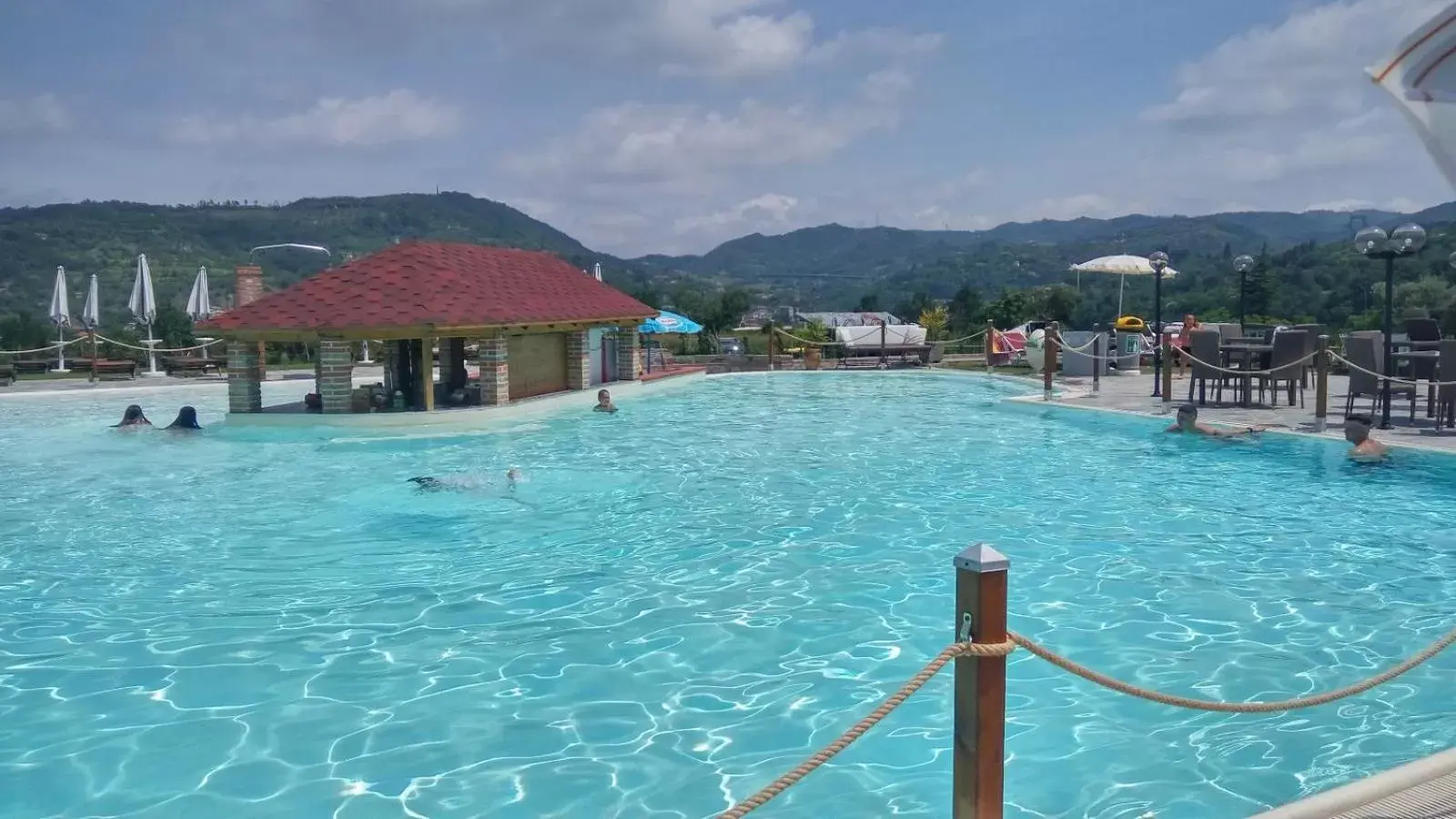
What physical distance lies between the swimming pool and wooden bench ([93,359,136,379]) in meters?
12.9

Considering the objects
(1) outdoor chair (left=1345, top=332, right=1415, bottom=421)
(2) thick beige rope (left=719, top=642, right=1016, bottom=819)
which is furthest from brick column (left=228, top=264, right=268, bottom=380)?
(2) thick beige rope (left=719, top=642, right=1016, bottom=819)

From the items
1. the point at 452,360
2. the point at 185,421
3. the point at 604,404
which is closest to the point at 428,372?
the point at 452,360

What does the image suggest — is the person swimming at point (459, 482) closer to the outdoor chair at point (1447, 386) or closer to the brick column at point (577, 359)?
the brick column at point (577, 359)

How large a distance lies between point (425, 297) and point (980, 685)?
16.8 meters

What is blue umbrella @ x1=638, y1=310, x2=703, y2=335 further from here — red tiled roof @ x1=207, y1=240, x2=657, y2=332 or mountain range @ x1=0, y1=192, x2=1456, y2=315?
mountain range @ x1=0, y1=192, x2=1456, y2=315

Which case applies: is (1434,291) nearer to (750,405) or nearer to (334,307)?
(750,405)

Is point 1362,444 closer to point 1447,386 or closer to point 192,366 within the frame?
point 1447,386

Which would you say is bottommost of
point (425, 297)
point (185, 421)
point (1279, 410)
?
point (185, 421)

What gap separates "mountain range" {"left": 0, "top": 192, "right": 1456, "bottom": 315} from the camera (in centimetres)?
8044

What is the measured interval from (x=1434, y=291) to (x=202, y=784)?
38.4 metres

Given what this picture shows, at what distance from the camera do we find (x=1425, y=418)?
47.1 feet

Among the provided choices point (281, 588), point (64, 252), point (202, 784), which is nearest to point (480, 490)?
point (281, 588)

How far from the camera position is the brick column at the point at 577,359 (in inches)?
904

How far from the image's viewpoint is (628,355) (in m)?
25.0
